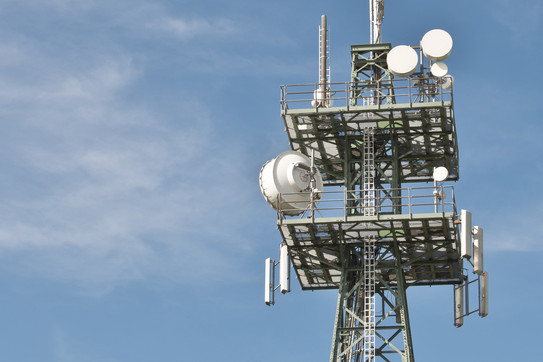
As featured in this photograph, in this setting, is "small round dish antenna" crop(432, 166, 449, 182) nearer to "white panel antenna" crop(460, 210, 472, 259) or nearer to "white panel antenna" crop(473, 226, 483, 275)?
"white panel antenna" crop(460, 210, 472, 259)

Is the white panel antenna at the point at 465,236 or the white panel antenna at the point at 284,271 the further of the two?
the white panel antenna at the point at 284,271

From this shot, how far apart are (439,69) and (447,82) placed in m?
0.81

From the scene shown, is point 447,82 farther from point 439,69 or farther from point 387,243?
point 387,243

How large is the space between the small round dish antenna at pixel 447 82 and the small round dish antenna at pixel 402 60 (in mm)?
1562

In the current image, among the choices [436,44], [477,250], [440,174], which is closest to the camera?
[440,174]

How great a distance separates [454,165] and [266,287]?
1175cm

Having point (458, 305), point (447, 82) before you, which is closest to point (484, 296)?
point (458, 305)

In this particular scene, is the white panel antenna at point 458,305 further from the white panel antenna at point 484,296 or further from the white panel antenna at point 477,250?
the white panel antenna at point 477,250

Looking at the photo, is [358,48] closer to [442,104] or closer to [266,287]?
[442,104]

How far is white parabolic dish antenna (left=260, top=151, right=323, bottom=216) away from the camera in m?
85.1

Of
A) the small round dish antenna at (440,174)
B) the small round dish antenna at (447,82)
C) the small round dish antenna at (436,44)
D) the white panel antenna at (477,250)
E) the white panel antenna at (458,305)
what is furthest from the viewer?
the white panel antenna at (458,305)

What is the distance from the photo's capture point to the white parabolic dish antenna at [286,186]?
8512cm

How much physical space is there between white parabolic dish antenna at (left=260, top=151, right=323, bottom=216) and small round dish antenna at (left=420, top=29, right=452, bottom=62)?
27.7 feet

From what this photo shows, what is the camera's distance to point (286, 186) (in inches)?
3356
